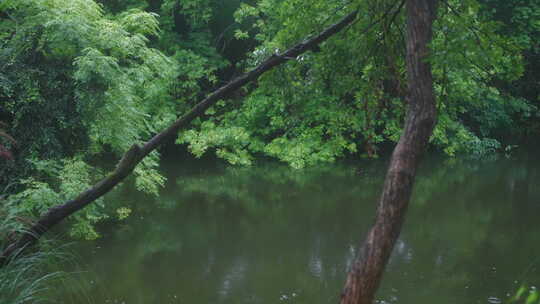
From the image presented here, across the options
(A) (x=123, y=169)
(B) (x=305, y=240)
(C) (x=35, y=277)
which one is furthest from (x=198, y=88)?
(C) (x=35, y=277)

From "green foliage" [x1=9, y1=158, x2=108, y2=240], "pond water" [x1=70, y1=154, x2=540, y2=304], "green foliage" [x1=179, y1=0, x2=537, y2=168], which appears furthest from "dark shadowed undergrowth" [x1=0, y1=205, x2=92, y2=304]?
"green foliage" [x1=179, y1=0, x2=537, y2=168]


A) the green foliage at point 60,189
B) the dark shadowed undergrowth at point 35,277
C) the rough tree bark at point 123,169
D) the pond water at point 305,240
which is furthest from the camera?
the green foliage at point 60,189

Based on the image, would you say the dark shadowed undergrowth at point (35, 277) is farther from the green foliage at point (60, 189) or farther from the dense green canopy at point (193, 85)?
the dense green canopy at point (193, 85)

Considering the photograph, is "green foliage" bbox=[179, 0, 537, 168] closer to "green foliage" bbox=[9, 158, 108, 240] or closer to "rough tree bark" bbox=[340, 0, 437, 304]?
"rough tree bark" bbox=[340, 0, 437, 304]

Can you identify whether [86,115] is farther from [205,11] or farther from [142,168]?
[205,11]

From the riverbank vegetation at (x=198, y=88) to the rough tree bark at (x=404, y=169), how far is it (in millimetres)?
211

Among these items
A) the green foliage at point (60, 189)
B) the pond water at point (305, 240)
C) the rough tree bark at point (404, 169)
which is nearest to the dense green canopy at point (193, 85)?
the green foliage at point (60, 189)

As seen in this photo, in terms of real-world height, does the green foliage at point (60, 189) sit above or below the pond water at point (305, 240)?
above

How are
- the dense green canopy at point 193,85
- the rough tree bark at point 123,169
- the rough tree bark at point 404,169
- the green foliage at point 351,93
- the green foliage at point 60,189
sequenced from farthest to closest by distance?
the green foliage at point 60,189 → the dense green canopy at point 193,85 → the green foliage at point 351,93 → the rough tree bark at point 123,169 → the rough tree bark at point 404,169

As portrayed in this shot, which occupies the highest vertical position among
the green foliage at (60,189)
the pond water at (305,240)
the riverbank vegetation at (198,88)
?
the riverbank vegetation at (198,88)

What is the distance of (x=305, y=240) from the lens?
28.8 ft

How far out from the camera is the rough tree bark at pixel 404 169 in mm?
3891

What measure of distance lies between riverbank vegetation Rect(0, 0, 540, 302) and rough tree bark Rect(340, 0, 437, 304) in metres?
0.21

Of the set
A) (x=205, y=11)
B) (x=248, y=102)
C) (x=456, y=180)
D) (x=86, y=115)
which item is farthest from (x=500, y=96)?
(x=86, y=115)
